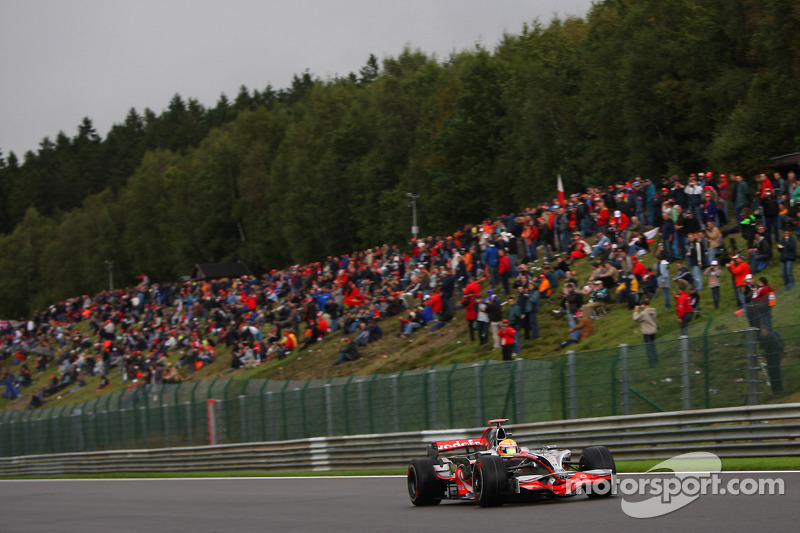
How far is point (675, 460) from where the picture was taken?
15047mm

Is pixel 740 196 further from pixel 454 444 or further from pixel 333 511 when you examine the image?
pixel 333 511

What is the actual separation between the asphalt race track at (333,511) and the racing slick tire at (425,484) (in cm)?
14

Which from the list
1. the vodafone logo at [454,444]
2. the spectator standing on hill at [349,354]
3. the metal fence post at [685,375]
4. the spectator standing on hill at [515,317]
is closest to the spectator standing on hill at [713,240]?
the spectator standing on hill at [515,317]

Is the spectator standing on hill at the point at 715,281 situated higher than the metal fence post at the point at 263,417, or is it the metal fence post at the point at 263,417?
the spectator standing on hill at the point at 715,281

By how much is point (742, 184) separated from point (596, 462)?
19072 millimetres

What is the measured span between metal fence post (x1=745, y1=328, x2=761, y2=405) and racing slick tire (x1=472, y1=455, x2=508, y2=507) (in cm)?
510

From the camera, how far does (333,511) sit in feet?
42.5

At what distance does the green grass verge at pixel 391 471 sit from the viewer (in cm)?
1327

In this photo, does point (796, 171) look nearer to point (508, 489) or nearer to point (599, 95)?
point (508, 489)

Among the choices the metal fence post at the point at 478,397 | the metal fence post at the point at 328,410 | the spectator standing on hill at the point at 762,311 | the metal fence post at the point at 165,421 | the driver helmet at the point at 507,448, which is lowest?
the metal fence post at the point at 165,421

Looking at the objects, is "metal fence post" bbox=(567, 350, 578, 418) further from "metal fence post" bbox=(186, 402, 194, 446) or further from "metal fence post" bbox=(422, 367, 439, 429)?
"metal fence post" bbox=(186, 402, 194, 446)

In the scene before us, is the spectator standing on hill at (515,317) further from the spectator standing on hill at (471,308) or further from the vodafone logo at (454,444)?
the vodafone logo at (454,444)

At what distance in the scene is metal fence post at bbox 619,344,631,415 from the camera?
1642cm

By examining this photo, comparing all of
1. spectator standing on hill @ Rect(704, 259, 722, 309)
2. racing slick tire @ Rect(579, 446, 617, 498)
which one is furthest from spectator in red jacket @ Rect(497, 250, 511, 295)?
racing slick tire @ Rect(579, 446, 617, 498)
